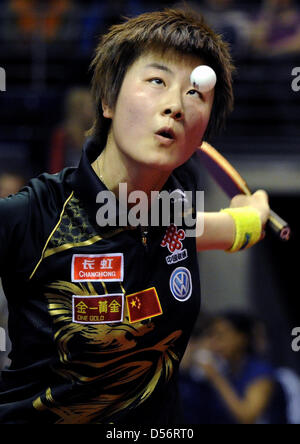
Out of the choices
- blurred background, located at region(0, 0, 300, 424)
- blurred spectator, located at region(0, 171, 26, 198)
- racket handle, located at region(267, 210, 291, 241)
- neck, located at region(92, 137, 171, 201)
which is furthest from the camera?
blurred background, located at region(0, 0, 300, 424)

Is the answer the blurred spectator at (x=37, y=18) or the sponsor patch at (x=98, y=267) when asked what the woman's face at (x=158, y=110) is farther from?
the blurred spectator at (x=37, y=18)

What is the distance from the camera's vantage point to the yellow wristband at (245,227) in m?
2.69

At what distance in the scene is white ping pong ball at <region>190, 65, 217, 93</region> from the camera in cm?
213

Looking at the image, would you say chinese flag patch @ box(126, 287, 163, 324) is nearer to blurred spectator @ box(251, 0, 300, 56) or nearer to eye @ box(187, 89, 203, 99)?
→ eye @ box(187, 89, 203, 99)

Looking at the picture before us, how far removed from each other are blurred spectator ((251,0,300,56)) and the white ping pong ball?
4.60 m

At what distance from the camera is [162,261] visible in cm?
228

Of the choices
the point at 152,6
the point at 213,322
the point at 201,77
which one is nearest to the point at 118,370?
the point at 201,77

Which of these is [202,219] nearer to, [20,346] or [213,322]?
[20,346]

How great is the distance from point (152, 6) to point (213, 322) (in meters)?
3.40

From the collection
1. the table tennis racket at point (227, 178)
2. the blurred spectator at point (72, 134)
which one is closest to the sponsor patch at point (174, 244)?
the table tennis racket at point (227, 178)

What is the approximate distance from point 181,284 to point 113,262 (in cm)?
25

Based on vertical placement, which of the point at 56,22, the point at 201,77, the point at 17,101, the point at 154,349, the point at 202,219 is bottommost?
the point at 154,349

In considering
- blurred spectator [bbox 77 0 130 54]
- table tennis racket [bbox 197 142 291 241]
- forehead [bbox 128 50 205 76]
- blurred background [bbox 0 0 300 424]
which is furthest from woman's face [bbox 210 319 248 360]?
forehead [bbox 128 50 205 76]

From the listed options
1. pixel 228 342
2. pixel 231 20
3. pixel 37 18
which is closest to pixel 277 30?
pixel 231 20
